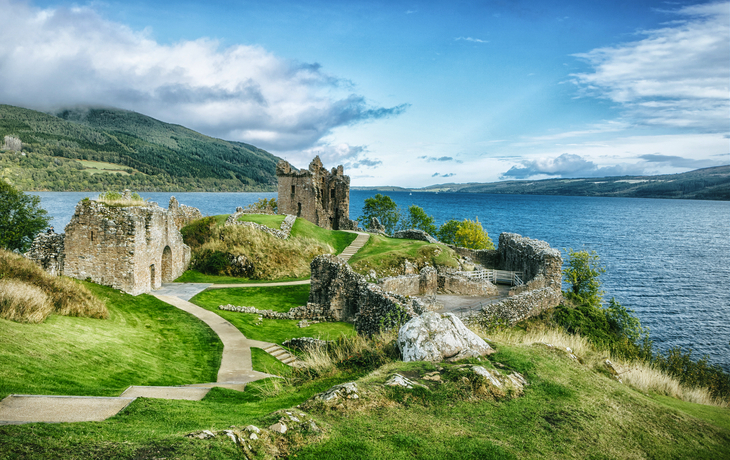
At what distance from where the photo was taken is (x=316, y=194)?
49562mm

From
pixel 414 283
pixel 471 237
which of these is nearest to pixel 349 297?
pixel 414 283

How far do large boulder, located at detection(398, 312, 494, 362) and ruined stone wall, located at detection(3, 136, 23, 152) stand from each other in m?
185

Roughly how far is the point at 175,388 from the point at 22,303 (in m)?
5.69

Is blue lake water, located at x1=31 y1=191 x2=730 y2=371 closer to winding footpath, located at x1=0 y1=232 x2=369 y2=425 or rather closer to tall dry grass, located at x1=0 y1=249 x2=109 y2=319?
tall dry grass, located at x1=0 y1=249 x2=109 y2=319

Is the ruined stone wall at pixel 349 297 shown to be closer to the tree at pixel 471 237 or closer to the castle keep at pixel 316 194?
the castle keep at pixel 316 194

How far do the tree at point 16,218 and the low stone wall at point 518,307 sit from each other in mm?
35249

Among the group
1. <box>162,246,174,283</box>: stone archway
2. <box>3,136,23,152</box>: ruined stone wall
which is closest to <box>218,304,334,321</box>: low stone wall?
<box>162,246,174,283</box>: stone archway

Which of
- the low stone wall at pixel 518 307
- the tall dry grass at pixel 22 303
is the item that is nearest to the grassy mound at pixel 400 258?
the low stone wall at pixel 518 307

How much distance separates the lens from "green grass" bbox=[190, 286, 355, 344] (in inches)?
734

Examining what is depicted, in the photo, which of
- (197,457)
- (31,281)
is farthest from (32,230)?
(197,457)

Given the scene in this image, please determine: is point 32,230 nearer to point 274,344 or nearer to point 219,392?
point 274,344

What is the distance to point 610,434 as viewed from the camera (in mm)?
6617

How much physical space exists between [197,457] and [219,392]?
21.6ft

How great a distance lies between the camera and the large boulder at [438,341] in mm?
9070
